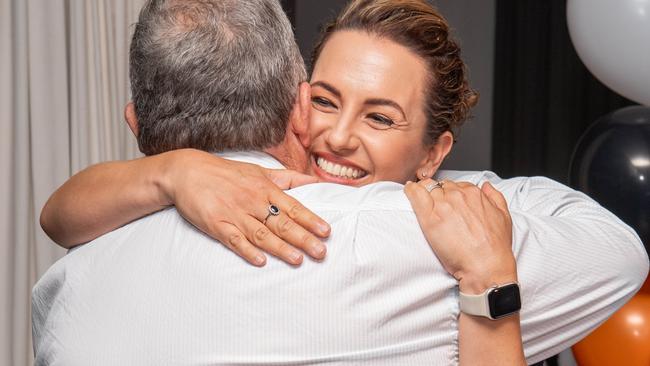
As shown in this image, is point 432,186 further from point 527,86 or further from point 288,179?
point 527,86

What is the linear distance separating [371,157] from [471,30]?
3.53m

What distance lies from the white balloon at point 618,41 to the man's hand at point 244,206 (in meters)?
1.73

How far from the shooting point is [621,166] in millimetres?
2668

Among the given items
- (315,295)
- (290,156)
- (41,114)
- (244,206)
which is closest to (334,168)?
(290,156)

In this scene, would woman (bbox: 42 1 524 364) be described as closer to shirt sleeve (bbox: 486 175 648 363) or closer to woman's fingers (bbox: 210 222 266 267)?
woman's fingers (bbox: 210 222 266 267)

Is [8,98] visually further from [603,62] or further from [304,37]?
[304,37]

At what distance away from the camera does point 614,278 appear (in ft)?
4.00

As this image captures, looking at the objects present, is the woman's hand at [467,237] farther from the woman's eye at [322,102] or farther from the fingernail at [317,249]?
the woman's eye at [322,102]

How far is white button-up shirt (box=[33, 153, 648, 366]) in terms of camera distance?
105cm

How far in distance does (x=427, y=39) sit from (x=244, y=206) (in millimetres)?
959

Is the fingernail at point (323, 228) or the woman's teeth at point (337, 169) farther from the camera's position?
the woman's teeth at point (337, 169)

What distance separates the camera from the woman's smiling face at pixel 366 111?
185cm

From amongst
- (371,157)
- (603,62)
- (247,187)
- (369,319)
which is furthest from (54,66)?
(369,319)

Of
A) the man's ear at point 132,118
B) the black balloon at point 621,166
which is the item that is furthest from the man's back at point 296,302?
the black balloon at point 621,166
